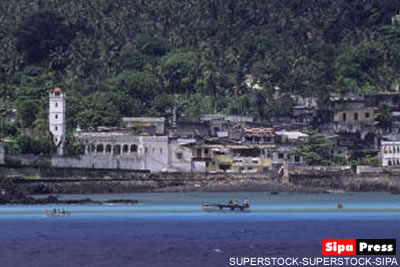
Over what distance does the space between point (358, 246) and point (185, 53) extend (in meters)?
86.3

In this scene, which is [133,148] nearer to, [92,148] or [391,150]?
[92,148]

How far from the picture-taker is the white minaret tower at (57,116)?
139875 millimetres

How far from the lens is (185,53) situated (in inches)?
6791

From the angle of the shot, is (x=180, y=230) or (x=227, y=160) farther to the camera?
(x=227, y=160)

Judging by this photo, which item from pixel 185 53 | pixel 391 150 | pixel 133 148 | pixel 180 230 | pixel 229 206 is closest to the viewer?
pixel 180 230

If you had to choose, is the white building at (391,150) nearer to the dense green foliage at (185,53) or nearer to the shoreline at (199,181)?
the shoreline at (199,181)

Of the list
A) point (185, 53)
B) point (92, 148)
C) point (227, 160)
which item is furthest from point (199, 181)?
point (185, 53)

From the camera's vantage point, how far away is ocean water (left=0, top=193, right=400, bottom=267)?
288 ft

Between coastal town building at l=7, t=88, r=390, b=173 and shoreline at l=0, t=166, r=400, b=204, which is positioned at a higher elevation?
coastal town building at l=7, t=88, r=390, b=173

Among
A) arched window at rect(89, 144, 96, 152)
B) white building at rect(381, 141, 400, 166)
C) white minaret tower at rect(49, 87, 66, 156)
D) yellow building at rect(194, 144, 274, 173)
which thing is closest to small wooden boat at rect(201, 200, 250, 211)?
yellow building at rect(194, 144, 274, 173)

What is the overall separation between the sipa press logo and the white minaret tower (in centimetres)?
5074

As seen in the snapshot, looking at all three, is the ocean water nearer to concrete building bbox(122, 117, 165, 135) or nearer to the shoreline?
the shoreline

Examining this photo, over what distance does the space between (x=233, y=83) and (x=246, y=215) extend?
59.7m

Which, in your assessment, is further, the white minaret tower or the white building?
the white building
